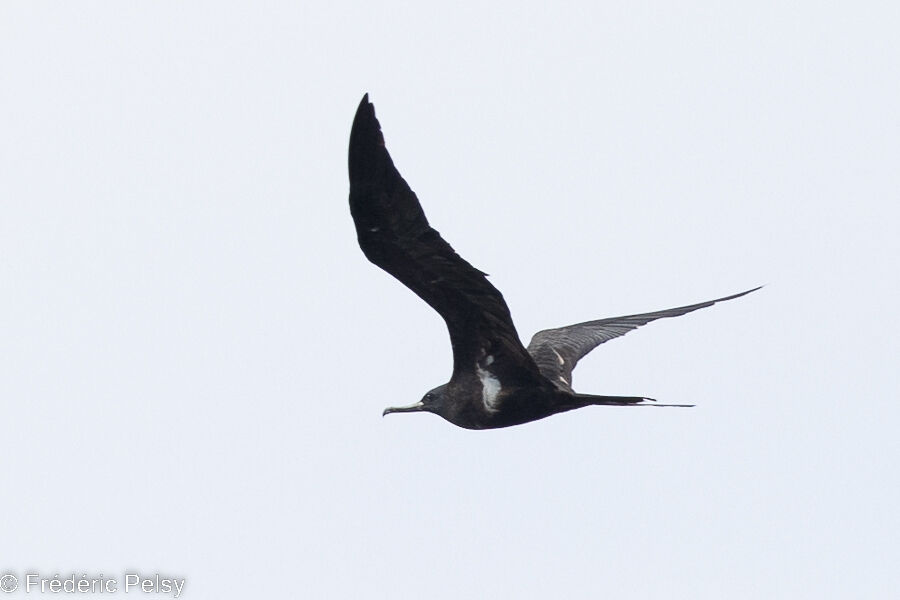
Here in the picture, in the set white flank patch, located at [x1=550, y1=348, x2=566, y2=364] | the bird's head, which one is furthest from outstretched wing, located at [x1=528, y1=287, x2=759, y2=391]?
the bird's head

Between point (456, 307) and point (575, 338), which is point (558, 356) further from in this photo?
point (456, 307)

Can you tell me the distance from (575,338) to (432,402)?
6.92 feet

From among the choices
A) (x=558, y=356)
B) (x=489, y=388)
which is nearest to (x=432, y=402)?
(x=489, y=388)

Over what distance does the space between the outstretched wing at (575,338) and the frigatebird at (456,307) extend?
0.03 meters

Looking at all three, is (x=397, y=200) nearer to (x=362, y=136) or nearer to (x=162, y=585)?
(x=362, y=136)

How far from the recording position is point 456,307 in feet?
37.4

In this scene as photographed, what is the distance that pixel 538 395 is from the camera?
1188cm

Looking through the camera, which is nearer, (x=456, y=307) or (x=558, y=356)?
(x=456, y=307)

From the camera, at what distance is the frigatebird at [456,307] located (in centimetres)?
1030

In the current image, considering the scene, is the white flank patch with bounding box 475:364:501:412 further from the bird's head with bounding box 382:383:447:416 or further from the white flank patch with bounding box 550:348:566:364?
the white flank patch with bounding box 550:348:566:364

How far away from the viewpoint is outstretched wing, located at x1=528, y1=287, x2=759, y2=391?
1346cm

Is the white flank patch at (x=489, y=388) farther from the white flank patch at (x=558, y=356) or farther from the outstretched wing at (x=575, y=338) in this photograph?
the white flank patch at (x=558, y=356)

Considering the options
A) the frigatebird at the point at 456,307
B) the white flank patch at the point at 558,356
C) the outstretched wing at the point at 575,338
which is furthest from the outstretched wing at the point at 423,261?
the white flank patch at the point at 558,356

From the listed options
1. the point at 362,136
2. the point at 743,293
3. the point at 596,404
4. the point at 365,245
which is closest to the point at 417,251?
the point at 365,245
